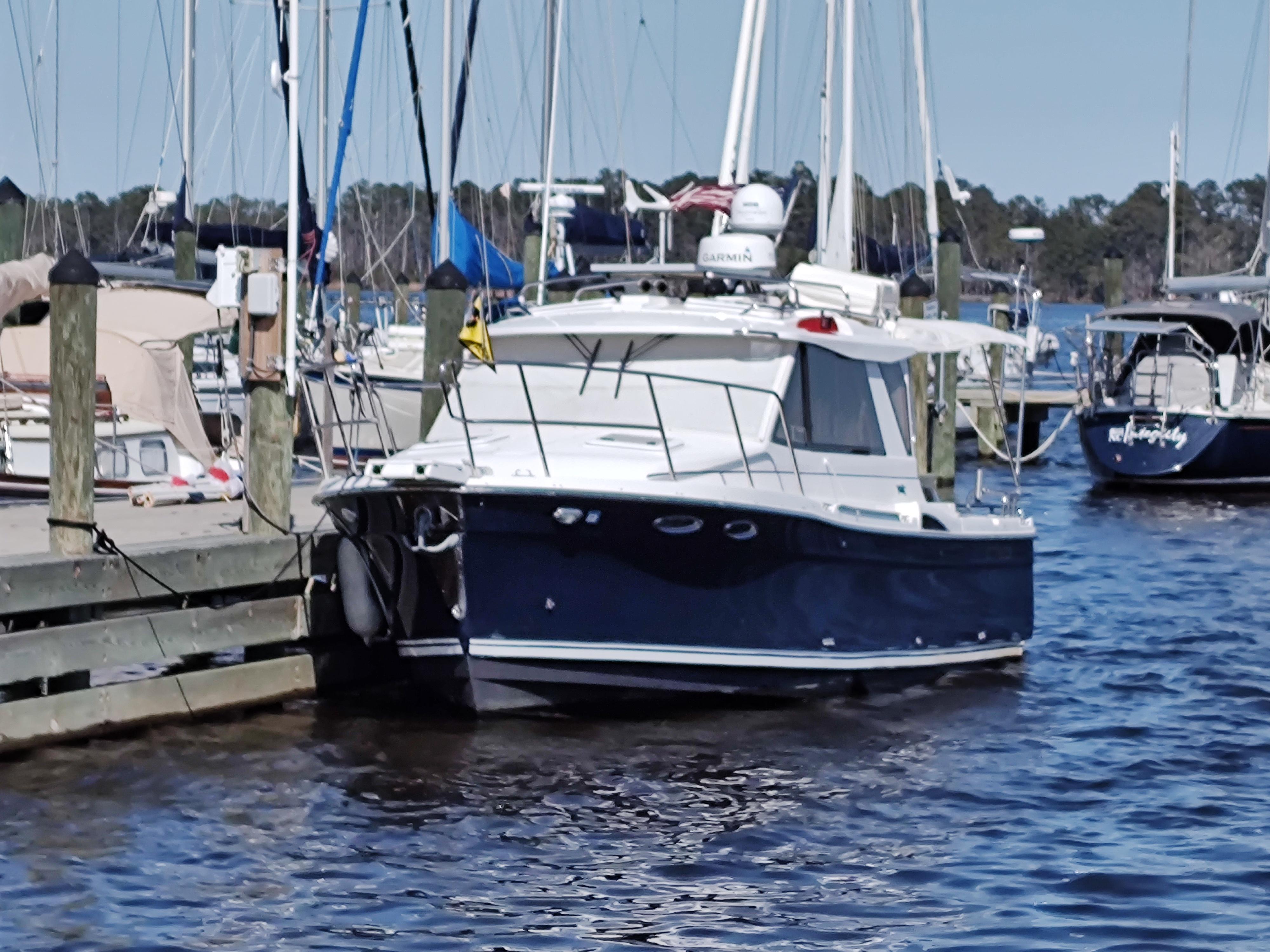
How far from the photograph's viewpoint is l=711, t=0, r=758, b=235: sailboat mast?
18.5m

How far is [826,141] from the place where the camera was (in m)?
22.4

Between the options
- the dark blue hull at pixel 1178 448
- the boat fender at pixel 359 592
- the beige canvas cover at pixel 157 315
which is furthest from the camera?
the dark blue hull at pixel 1178 448

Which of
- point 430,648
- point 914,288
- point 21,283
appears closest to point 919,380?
point 914,288

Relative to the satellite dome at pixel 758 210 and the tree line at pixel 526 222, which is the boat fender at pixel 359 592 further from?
the tree line at pixel 526 222

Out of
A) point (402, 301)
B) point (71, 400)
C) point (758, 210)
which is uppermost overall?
point (758, 210)

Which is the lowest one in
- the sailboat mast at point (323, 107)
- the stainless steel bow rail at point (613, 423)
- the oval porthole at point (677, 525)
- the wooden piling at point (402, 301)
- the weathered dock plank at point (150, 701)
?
the weathered dock plank at point (150, 701)

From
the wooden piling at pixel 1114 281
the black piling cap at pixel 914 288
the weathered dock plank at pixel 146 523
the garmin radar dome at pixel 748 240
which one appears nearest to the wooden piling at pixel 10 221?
the weathered dock plank at pixel 146 523

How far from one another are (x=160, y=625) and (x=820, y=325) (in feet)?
15.4

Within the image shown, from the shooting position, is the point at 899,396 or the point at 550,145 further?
the point at 550,145

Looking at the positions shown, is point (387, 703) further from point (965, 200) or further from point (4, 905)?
point (965, 200)

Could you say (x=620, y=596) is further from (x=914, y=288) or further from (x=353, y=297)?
(x=353, y=297)

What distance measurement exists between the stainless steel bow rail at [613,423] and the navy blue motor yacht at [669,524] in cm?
3

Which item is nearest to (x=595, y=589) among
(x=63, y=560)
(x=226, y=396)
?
(x=63, y=560)

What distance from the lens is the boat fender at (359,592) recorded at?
11.6 metres
